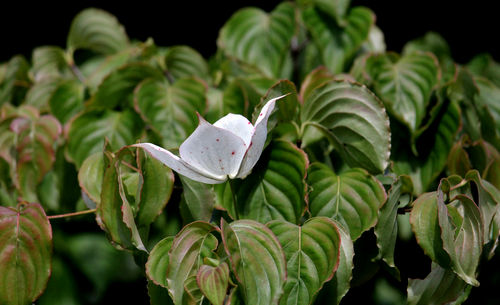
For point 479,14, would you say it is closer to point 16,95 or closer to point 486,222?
point 486,222

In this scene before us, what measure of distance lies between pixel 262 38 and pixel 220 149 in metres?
0.68

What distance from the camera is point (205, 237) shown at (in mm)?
777

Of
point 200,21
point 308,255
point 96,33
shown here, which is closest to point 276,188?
point 308,255

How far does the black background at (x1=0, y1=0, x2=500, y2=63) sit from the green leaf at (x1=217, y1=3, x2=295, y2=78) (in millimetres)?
704

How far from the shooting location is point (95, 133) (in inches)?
42.3

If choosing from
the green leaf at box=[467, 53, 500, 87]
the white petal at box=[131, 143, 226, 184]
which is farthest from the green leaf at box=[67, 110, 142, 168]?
the green leaf at box=[467, 53, 500, 87]

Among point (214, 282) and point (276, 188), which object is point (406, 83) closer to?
point (276, 188)

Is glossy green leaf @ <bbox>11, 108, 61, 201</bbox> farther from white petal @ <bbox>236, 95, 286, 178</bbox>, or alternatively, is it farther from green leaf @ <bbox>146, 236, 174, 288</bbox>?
white petal @ <bbox>236, 95, 286, 178</bbox>

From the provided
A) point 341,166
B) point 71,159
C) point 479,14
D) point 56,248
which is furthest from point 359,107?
point 479,14

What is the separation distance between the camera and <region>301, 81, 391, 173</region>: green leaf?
34.1 inches

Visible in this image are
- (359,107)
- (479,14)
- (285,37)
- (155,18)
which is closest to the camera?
(359,107)

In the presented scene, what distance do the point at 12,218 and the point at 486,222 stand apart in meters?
0.75

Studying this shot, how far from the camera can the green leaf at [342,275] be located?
29.7 inches

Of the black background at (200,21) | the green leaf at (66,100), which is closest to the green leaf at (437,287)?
the green leaf at (66,100)
